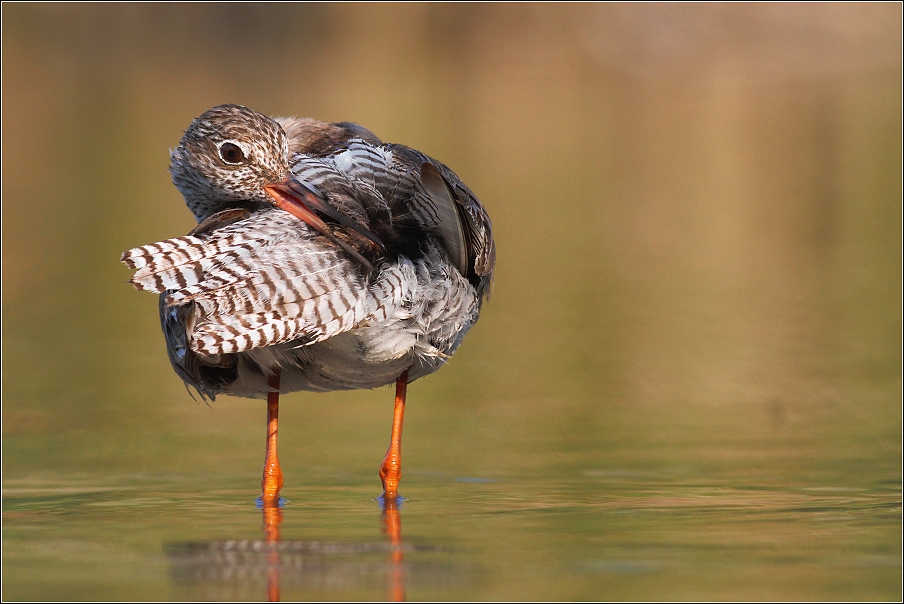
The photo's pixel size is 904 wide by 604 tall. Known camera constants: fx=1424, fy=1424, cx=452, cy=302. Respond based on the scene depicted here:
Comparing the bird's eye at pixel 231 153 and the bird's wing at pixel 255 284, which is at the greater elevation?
the bird's eye at pixel 231 153

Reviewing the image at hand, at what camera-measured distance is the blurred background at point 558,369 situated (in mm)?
4867

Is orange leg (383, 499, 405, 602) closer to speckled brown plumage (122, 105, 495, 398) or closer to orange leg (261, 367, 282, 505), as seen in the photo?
orange leg (261, 367, 282, 505)

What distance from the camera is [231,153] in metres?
5.83

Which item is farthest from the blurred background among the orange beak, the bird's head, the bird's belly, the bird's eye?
the bird's eye

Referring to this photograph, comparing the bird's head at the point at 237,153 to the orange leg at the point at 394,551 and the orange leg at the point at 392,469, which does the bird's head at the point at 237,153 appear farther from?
the orange leg at the point at 394,551

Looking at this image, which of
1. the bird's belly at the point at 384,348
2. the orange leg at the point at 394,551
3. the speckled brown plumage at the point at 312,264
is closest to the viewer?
the orange leg at the point at 394,551

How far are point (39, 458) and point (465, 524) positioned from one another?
2.75 metres

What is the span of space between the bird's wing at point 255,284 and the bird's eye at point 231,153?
497 mm

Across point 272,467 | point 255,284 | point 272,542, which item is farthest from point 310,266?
point 272,467

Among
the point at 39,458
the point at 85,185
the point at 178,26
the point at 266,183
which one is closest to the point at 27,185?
the point at 85,185

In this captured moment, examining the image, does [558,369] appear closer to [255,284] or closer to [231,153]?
[231,153]

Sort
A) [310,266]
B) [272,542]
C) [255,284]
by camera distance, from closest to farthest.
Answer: [272,542] < [255,284] < [310,266]

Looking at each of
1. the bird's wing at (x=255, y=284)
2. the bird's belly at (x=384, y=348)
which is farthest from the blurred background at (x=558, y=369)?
the bird's wing at (x=255, y=284)

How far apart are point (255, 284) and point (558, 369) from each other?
4.71 metres
